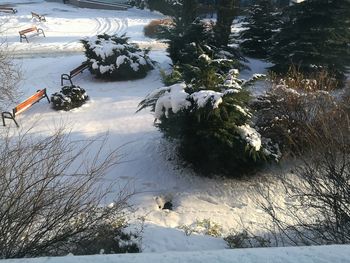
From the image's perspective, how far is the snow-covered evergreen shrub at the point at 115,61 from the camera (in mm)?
15375

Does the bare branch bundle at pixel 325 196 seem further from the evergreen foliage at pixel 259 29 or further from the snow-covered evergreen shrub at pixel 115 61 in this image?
the evergreen foliage at pixel 259 29

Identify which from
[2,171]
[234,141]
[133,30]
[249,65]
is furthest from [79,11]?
[2,171]

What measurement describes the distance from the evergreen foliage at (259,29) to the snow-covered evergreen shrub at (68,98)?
7.68 metres

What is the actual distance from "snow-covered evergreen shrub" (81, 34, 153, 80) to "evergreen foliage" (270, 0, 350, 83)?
508 cm

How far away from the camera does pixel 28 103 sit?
11.7m

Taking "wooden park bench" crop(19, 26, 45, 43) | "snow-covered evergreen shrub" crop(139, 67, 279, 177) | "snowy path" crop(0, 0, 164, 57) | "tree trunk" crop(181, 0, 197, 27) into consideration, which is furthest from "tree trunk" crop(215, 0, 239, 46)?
"wooden park bench" crop(19, 26, 45, 43)

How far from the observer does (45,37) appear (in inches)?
891

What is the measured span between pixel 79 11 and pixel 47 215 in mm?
28542

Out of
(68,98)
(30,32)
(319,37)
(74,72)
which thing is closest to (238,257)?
(68,98)

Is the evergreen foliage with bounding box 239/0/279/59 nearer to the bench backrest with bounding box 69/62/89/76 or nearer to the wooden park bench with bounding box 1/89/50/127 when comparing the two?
the bench backrest with bounding box 69/62/89/76

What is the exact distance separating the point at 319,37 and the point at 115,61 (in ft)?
23.1

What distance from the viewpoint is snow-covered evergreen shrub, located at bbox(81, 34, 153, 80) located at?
15.4 m

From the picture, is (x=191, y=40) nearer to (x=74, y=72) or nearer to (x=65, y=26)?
(x=74, y=72)

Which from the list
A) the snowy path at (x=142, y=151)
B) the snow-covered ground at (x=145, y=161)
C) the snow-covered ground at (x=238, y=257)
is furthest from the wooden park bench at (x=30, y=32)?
the snow-covered ground at (x=238, y=257)
